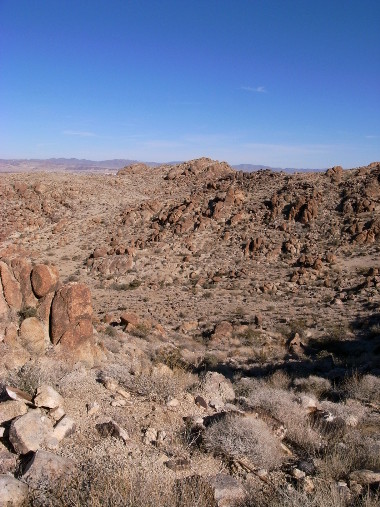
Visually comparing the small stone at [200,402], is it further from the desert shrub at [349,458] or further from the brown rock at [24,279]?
the brown rock at [24,279]

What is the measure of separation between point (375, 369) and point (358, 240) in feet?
47.5

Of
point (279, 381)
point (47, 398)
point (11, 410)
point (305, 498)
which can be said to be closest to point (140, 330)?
point (279, 381)

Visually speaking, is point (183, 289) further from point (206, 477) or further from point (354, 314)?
point (206, 477)

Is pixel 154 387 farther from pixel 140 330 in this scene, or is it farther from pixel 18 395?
pixel 140 330

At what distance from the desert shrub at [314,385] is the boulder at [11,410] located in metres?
6.63

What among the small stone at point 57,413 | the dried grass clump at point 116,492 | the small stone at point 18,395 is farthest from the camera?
the small stone at point 18,395

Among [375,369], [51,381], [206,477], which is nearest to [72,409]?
[51,381]

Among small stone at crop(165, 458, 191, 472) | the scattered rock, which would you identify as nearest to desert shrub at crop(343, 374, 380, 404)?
small stone at crop(165, 458, 191, 472)

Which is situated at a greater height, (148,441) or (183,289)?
(148,441)

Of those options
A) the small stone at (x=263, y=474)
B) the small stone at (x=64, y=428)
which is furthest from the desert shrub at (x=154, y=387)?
the small stone at (x=263, y=474)

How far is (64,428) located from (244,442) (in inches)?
87.1

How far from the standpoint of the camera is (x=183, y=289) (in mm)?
22500

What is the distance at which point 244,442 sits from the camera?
4953 mm

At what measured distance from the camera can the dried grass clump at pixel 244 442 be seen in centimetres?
480
